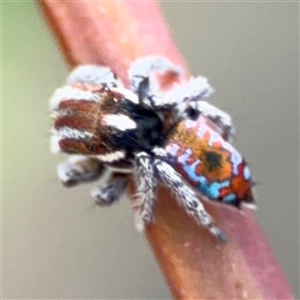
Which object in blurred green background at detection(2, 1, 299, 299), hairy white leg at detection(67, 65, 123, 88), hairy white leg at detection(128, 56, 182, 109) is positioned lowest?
blurred green background at detection(2, 1, 299, 299)

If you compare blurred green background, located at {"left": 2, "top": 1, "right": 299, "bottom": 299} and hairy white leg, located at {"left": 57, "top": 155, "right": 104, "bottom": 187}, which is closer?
hairy white leg, located at {"left": 57, "top": 155, "right": 104, "bottom": 187}

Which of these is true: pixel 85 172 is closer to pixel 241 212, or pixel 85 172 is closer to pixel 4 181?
pixel 241 212

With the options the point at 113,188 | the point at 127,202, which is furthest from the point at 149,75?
the point at 127,202

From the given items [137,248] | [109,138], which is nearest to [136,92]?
[109,138]

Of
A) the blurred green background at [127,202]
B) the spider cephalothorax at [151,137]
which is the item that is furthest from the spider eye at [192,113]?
the blurred green background at [127,202]

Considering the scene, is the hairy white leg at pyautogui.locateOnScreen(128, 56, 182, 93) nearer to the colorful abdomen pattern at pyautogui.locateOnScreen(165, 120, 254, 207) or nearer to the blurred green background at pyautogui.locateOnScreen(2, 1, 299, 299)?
the colorful abdomen pattern at pyautogui.locateOnScreen(165, 120, 254, 207)

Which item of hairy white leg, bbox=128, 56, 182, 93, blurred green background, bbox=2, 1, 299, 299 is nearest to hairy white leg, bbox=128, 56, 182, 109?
hairy white leg, bbox=128, 56, 182, 93

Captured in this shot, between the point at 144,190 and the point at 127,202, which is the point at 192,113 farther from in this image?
the point at 127,202
